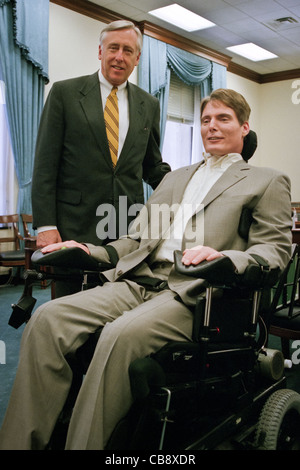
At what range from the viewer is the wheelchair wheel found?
4.86 feet

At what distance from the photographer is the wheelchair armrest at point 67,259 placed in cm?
153

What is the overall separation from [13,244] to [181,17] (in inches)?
147

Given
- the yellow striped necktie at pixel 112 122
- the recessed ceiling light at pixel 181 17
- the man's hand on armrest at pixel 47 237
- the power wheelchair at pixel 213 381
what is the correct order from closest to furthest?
the power wheelchair at pixel 213 381, the man's hand on armrest at pixel 47 237, the yellow striped necktie at pixel 112 122, the recessed ceiling light at pixel 181 17

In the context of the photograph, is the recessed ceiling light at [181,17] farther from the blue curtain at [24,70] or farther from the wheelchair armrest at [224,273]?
the wheelchair armrest at [224,273]

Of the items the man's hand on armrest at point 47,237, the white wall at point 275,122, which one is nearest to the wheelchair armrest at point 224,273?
the man's hand on armrest at point 47,237

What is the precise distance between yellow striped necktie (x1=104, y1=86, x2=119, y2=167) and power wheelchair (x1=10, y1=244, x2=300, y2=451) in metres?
0.69

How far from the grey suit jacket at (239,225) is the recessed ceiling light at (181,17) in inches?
199

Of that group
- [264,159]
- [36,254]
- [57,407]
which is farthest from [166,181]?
[264,159]

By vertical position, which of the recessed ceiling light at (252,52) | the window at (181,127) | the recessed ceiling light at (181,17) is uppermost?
the recessed ceiling light at (252,52)

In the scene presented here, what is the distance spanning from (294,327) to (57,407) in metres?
1.19

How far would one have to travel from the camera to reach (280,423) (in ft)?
4.94

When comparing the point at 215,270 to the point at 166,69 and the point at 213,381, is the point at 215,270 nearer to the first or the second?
the point at 213,381

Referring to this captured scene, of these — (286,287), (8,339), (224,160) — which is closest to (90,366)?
(224,160)
